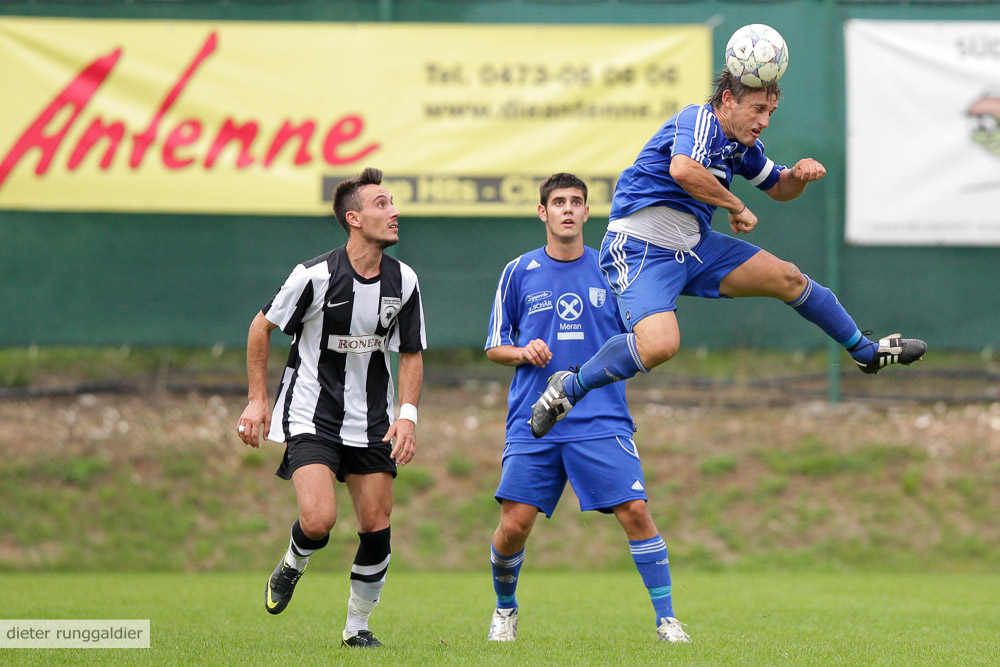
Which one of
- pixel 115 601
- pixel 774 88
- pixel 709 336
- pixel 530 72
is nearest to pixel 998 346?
pixel 709 336

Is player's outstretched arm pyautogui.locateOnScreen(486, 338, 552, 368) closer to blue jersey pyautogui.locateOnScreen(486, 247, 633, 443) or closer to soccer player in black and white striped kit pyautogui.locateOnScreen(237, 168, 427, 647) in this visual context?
blue jersey pyautogui.locateOnScreen(486, 247, 633, 443)

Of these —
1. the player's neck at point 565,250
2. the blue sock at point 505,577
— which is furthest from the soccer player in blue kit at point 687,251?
the blue sock at point 505,577

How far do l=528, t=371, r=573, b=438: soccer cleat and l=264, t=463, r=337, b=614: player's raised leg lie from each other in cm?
108

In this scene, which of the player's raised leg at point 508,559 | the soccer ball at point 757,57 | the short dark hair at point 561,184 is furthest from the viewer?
the short dark hair at point 561,184

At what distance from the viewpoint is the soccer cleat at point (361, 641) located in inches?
228

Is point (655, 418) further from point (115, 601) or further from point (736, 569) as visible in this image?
point (115, 601)

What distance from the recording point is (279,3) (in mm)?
10984

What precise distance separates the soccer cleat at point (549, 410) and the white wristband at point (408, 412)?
2.06ft

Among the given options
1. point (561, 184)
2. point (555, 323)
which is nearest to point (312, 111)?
point (561, 184)

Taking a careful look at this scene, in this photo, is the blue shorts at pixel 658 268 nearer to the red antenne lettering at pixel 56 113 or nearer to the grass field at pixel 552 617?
the grass field at pixel 552 617

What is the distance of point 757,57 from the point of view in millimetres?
5734

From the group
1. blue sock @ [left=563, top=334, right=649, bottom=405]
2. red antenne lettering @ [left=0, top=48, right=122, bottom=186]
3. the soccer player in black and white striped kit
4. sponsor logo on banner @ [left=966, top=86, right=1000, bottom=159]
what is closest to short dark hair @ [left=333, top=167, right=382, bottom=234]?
the soccer player in black and white striped kit

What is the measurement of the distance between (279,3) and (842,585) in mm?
7261

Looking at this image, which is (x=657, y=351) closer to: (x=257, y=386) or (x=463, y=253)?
(x=257, y=386)
